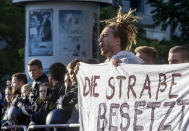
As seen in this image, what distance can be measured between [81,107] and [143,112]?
46.7 inches

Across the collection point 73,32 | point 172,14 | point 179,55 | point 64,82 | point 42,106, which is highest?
point 172,14

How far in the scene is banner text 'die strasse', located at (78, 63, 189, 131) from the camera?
6.96 meters

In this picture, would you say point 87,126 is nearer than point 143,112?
No

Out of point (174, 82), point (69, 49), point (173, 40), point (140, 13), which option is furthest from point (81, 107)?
point (140, 13)

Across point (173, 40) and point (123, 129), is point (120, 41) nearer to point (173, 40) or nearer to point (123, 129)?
point (123, 129)

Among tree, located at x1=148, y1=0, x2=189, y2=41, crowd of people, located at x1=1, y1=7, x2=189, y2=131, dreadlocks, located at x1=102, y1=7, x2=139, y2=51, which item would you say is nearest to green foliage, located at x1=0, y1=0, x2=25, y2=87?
tree, located at x1=148, y1=0, x2=189, y2=41

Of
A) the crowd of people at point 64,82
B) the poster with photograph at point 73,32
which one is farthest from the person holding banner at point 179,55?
the poster with photograph at point 73,32

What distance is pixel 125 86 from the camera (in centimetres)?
759

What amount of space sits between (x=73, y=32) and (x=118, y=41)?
8.30m

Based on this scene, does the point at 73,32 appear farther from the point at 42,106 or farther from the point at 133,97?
the point at 133,97

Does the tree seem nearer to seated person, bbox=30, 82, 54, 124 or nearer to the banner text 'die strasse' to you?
seated person, bbox=30, 82, 54, 124

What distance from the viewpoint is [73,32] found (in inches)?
634

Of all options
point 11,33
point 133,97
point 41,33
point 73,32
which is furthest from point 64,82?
point 11,33

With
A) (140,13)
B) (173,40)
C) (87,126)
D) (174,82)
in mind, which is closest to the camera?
(174,82)
